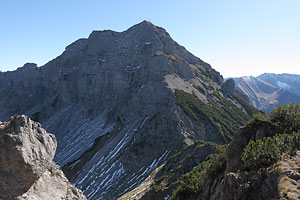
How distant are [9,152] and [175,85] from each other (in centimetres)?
11807

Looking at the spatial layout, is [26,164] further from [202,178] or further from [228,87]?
[228,87]

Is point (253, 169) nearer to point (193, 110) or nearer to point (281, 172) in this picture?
point (281, 172)

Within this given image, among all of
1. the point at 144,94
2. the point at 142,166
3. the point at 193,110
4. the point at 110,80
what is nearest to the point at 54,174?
the point at 142,166

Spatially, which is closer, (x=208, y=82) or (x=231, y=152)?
(x=231, y=152)

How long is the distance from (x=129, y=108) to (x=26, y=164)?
121515 mm

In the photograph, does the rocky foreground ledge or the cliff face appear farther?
the rocky foreground ledge

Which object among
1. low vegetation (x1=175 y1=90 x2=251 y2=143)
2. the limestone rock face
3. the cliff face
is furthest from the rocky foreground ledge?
the limestone rock face

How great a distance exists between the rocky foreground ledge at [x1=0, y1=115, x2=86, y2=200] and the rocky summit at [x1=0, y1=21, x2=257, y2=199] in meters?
61.5

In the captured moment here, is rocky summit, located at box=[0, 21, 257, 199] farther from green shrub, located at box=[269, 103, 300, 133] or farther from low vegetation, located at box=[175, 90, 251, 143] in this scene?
green shrub, located at box=[269, 103, 300, 133]

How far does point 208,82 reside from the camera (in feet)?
563

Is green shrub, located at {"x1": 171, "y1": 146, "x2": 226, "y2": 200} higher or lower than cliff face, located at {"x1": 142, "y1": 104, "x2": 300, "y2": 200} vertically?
lower

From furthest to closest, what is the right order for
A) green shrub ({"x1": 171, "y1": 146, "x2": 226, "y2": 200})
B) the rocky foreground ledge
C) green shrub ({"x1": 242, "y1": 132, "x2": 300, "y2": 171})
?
green shrub ({"x1": 171, "y1": 146, "x2": 226, "y2": 200}) < green shrub ({"x1": 242, "y1": 132, "x2": 300, "y2": 171}) < the rocky foreground ledge

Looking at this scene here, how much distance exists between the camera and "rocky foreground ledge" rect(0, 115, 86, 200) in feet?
62.4

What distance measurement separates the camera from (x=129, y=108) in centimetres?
14100
